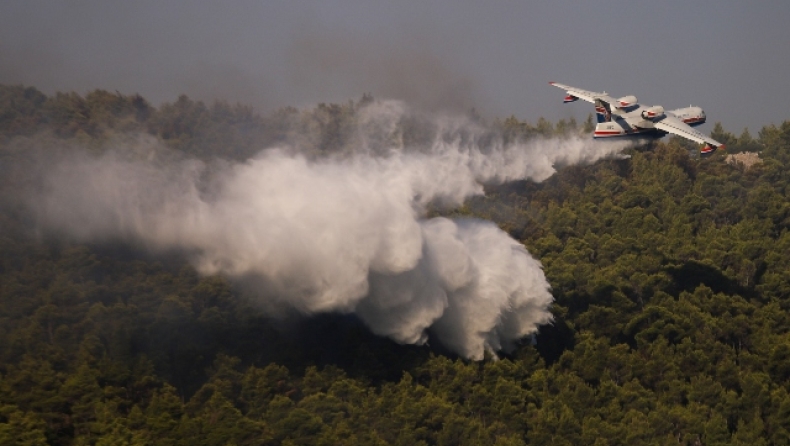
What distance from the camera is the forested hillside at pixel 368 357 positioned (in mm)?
49844

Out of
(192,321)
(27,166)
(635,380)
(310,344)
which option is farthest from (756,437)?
(27,166)

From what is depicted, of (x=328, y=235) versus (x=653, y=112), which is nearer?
(x=328, y=235)

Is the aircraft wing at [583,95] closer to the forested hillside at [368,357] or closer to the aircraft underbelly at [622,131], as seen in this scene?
the aircraft underbelly at [622,131]

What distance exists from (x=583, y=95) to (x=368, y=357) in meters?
24.8

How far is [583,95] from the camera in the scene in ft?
245

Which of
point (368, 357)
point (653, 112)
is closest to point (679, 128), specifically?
point (653, 112)

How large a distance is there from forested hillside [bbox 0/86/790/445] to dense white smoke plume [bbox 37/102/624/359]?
1.48m

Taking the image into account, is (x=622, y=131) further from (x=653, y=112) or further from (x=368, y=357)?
(x=368, y=357)

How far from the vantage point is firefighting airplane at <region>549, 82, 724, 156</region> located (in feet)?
225

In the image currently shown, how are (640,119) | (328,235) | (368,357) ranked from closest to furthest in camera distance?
(328,235) < (368,357) < (640,119)

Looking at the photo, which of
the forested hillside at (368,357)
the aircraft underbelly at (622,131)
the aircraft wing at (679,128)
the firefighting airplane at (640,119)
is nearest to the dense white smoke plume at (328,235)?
the forested hillside at (368,357)

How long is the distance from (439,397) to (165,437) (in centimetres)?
1411

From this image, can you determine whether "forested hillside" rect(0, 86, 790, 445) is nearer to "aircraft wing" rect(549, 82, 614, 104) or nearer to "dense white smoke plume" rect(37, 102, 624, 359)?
"dense white smoke plume" rect(37, 102, 624, 359)

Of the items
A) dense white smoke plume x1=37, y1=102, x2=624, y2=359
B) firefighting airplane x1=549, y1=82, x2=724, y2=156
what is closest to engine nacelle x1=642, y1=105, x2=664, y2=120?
firefighting airplane x1=549, y1=82, x2=724, y2=156
